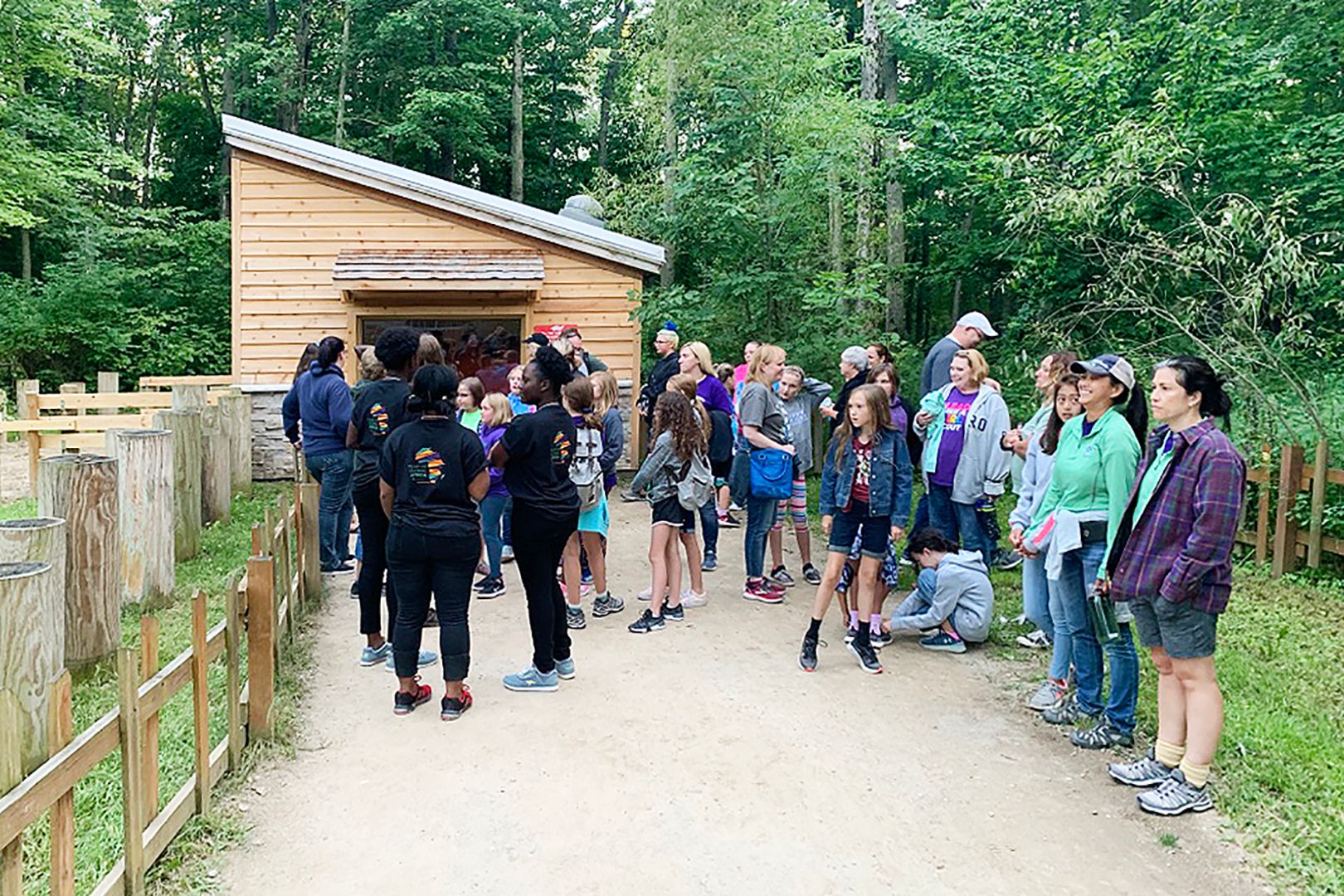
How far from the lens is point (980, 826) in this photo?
4.15 m

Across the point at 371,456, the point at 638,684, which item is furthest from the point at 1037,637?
the point at 371,456

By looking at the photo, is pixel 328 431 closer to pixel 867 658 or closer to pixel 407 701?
pixel 407 701

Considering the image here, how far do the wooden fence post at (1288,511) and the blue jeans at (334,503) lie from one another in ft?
24.3

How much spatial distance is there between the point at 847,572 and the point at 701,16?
14.1m

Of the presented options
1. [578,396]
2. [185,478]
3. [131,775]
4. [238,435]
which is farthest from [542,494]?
[238,435]

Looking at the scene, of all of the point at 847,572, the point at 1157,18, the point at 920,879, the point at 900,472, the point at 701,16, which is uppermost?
the point at 701,16

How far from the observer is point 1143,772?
453 cm

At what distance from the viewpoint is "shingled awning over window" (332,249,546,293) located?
1188 cm

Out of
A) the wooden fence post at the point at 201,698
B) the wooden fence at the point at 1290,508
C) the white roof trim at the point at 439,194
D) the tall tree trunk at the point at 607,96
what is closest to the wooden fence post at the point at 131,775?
the wooden fence post at the point at 201,698

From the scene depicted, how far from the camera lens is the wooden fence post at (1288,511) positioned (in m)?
8.11

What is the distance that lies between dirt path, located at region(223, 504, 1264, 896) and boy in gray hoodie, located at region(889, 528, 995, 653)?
29cm

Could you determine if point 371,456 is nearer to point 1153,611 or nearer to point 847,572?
point 847,572

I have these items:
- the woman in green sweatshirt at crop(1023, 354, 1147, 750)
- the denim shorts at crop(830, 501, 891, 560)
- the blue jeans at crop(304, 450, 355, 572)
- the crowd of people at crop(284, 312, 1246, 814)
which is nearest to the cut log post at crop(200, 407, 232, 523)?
the crowd of people at crop(284, 312, 1246, 814)

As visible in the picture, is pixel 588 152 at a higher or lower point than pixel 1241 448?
higher
